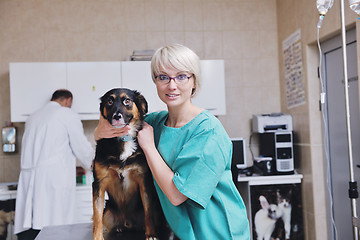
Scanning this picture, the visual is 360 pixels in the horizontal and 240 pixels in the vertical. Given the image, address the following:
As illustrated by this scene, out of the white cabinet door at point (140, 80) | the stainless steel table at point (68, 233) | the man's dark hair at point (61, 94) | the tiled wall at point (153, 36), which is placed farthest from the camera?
the tiled wall at point (153, 36)

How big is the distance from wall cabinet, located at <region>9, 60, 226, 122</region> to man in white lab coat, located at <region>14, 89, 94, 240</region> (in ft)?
1.03

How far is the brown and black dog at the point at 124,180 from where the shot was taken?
3.56ft

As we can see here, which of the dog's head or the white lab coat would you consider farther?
the white lab coat

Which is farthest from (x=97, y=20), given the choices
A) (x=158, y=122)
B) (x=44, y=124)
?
(x=158, y=122)

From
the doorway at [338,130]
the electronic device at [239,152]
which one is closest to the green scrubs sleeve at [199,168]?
the doorway at [338,130]

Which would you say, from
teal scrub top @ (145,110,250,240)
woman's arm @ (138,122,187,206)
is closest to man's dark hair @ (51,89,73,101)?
teal scrub top @ (145,110,250,240)

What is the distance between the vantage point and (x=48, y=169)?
3.00m

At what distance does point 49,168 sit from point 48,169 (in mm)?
11

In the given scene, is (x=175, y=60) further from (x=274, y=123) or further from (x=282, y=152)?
(x=274, y=123)

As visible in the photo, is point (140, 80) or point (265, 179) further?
point (140, 80)

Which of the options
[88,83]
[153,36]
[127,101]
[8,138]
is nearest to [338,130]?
[153,36]

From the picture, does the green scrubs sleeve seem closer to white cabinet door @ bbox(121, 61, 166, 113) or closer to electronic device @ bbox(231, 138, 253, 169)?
white cabinet door @ bbox(121, 61, 166, 113)

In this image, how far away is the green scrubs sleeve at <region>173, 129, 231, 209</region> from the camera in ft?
3.48

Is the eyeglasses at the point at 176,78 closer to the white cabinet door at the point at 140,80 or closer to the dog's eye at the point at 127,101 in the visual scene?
the dog's eye at the point at 127,101
